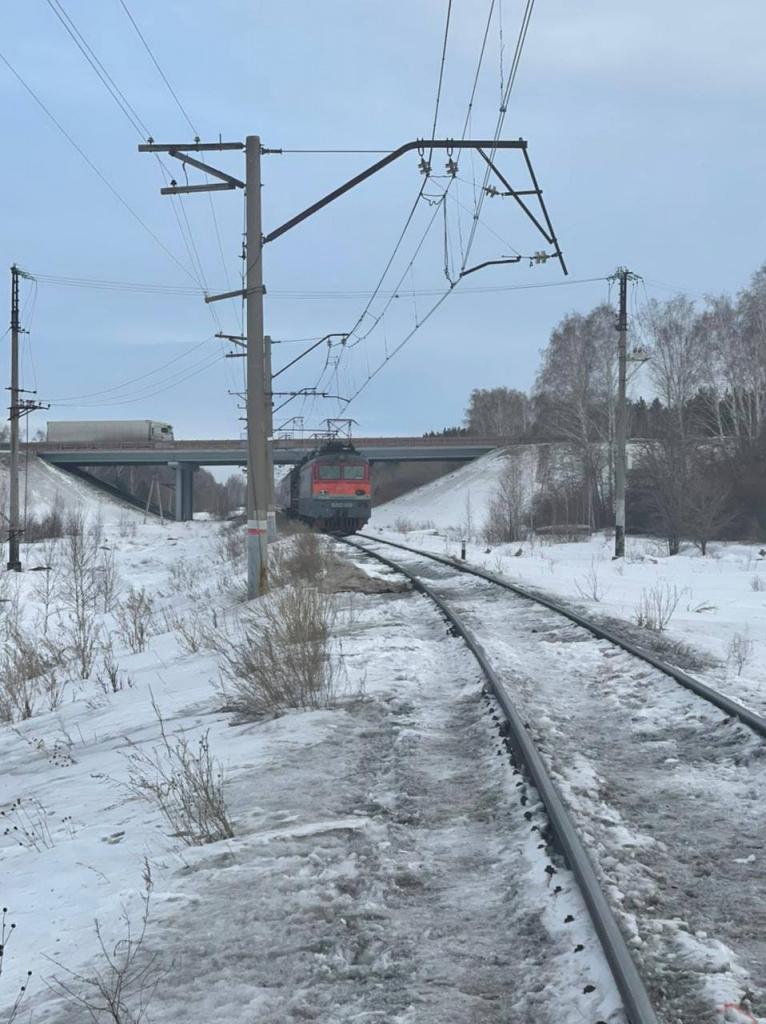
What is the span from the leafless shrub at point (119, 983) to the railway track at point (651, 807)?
1571mm

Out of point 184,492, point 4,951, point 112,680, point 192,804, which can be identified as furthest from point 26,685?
point 184,492

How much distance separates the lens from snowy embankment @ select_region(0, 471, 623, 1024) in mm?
3158

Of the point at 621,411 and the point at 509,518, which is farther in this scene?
the point at 509,518

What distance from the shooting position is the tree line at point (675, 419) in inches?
1348

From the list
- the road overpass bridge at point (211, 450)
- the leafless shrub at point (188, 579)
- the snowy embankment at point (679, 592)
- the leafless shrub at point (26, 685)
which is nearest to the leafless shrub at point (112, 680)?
the leafless shrub at point (26, 685)

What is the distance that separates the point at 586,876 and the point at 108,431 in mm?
79926

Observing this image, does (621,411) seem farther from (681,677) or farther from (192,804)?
(192,804)

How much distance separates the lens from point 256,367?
14156mm

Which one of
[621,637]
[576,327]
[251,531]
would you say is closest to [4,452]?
[576,327]

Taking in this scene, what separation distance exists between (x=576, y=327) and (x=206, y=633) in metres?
46.6

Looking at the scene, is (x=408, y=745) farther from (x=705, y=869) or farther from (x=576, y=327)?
(x=576, y=327)

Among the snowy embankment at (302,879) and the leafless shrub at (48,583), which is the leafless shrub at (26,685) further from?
the leafless shrub at (48,583)

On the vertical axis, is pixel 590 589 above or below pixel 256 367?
below

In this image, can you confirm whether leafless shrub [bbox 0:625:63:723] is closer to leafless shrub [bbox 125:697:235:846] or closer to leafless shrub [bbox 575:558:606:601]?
leafless shrub [bbox 125:697:235:846]
